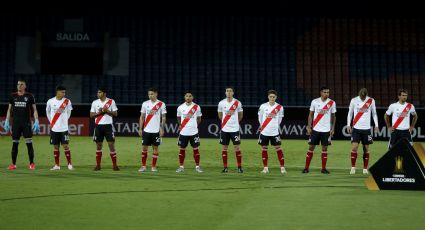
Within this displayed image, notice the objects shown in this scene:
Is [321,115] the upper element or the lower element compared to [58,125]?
upper

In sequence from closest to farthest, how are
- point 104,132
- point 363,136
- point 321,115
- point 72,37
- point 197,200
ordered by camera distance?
1. point 197,200
2. point 363,136
3. point 321,115
4. point 104,132
5. point 72,37

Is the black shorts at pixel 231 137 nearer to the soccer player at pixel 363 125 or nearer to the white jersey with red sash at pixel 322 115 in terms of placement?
the white jersey with red sash at pixel 322 115

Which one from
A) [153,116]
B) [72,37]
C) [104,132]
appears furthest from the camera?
[72,37]

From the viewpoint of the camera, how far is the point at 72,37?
2764 centimetres

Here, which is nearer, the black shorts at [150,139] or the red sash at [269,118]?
the red sash at [269,118]

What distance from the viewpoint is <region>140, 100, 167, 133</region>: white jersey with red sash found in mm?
14461

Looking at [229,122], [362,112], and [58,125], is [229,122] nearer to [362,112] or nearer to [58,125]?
[362,112]

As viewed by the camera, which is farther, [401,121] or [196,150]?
[196,150]

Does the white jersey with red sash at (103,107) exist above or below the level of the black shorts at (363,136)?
above

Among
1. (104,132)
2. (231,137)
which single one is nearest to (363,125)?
(231,137)

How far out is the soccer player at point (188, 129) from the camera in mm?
14258

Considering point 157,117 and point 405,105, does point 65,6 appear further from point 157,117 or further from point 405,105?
point 405,105

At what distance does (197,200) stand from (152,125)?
5051mm

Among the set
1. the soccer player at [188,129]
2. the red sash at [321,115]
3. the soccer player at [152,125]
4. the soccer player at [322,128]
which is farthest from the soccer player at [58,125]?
the red sash at [321,115]
